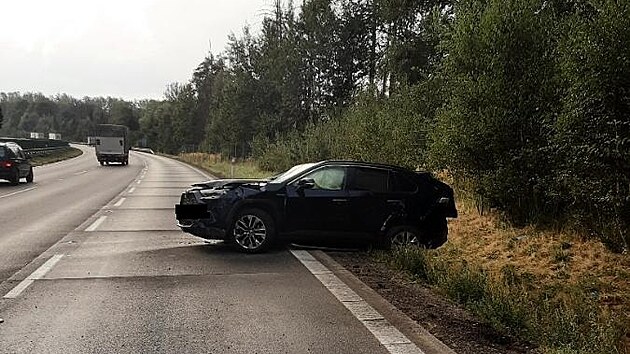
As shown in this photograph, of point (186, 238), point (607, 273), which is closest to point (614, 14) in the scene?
point (607, 273)

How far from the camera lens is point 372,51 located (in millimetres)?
39500

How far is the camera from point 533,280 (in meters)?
12.3

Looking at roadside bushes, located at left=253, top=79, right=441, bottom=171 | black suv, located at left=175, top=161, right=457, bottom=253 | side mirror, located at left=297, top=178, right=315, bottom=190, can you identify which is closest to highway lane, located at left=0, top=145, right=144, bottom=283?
black suv, located at left=175, top=161, right=457, bottom=253

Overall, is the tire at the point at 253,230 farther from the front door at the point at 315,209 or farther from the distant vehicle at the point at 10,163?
the distant vehicle at the point at 10,163

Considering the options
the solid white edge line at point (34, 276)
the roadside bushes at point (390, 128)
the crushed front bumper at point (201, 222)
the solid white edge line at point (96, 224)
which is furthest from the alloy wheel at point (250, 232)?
the roadside bushes at point (390, 128)

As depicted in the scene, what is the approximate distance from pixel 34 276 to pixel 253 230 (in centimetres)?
329

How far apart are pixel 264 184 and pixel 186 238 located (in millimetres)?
2590

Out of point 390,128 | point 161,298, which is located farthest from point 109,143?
point 161,298

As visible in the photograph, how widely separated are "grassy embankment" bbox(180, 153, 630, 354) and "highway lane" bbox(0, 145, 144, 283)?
558cm

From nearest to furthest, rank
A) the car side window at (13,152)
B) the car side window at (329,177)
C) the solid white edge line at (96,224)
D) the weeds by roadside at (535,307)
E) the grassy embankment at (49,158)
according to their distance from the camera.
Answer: the weeds by roadside at (535,307)
the car side window at (329,177)
the solid white edge line at (96,224)
the car side window at (13,152)
the grassy embankment at (49,158)

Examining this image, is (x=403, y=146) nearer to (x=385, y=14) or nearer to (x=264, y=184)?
(x=264, y=184)

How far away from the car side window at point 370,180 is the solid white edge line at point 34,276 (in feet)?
15.0

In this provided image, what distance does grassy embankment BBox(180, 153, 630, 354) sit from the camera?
20.7 feet

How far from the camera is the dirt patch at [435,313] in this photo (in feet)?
18.4
